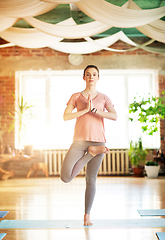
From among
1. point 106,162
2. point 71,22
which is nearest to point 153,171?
point 106,162

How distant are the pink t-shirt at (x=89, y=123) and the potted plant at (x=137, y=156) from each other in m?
4.19

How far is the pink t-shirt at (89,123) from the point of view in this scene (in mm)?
2545

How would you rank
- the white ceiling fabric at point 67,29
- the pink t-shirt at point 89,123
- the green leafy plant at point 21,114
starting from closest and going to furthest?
the pink t-shirt at point 89,123 < the white ceiling fabric at point 67,29 < the green leafy plant at point 21,114

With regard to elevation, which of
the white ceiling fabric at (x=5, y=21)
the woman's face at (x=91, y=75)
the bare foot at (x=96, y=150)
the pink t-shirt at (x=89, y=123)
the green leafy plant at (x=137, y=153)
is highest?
the white ceiling fabric at (x=5, y=21)

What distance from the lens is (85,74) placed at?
8.84ft

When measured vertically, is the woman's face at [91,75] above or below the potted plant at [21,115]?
above

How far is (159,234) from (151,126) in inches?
173

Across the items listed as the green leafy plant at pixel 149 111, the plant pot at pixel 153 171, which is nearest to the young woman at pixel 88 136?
the green leafy plant at pixel 149 111

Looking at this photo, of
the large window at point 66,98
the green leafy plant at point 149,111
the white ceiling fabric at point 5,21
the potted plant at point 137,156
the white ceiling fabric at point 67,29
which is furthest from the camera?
the large window at point 66,98

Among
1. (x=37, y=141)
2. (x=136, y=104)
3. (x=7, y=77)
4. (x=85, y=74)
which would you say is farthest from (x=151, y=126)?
(x=85, y=74)

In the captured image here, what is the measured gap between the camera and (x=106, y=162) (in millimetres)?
7035

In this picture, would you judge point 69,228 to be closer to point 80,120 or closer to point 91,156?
point 91,156

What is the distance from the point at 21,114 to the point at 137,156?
9.56 ft

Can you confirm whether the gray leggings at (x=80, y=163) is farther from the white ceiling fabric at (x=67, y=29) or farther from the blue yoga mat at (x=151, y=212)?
the white ceiling fabric at (x=67, y=29)
